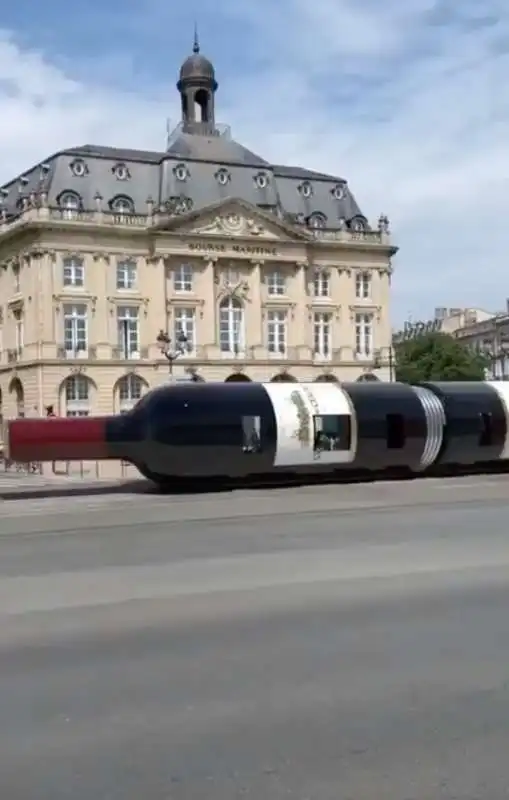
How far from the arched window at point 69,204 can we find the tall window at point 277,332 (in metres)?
15.6

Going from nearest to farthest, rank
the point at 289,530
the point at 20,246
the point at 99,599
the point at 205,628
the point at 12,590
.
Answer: the point at 205,628 → the point at 99,599 → the point at 12,590 → the point at 289,530 → the point at 20,246

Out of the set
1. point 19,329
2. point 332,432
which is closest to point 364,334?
point 19,329

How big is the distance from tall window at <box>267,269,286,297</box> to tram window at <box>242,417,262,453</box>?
4806cm

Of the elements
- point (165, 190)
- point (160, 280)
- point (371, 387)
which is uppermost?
point (165, 190)

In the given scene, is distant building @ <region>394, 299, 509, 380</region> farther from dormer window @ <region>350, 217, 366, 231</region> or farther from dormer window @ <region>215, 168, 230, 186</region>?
dormer window @ <region>215, 168, 230, 186</region>

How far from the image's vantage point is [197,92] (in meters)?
76.6

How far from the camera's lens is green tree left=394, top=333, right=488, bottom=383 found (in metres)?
Result: 81.1

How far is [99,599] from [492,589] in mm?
3716

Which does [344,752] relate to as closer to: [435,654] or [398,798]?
[398,798]

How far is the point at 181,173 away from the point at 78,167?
286 inches

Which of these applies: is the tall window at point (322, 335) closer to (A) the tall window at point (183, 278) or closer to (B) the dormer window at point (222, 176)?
(A) the tall window at point (183, 278)

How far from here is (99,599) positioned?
29.7 feet

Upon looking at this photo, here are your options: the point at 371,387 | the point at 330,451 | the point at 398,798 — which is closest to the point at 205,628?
the point at 398,798

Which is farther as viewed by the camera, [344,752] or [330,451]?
[330,451]
